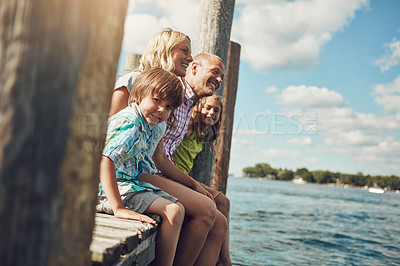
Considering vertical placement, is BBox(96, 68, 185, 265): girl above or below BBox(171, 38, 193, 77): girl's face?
below

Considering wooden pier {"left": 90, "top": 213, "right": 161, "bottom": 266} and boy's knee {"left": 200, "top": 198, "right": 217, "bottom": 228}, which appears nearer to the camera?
wooden pier {"left": 90, "top": 213, "right": 161, "bottom": 266}

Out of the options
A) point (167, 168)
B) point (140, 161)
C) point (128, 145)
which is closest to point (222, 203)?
point (167, 168)

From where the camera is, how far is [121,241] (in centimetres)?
145

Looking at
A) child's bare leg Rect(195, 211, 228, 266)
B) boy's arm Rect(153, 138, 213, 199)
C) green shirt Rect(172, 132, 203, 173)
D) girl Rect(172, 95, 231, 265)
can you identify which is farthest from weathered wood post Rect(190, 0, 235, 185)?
child's bare leg Rect(195, 211, 228, 266)

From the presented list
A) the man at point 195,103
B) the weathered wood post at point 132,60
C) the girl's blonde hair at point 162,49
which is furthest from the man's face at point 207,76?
the weathered wood post at point 132,60

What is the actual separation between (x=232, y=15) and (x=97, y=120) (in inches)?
149

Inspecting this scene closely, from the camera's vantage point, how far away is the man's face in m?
3.41

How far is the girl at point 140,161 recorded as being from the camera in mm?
1990

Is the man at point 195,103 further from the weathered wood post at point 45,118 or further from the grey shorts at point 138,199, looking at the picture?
the weathered wood post at point 45,118

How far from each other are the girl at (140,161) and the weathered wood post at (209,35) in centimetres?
172

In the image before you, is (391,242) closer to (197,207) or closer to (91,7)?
(197,207)

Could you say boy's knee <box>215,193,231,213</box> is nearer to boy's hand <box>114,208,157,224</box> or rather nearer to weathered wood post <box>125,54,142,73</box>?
boy's hand <box>114,208,157,224</box>

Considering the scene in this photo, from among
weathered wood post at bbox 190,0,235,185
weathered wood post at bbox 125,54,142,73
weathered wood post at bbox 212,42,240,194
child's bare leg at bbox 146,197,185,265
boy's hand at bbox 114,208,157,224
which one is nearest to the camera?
boy's hand at bbox 114,208,157,224

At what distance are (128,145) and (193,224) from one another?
700 millimetres
